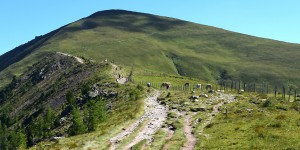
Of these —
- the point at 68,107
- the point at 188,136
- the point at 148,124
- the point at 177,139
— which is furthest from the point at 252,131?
the point at 68,107

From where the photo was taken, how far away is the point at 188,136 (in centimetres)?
4988

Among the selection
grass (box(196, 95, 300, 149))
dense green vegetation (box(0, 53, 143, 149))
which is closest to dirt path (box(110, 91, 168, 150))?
dense green vegetation (box(0, 53, 143, 149))

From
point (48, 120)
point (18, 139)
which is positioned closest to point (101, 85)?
point (48, 120)

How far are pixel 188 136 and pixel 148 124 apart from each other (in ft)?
42.5

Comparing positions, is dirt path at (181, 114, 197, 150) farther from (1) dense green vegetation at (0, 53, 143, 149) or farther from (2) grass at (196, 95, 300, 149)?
(1) dense green vegetation at (0, 53, 143, 149)

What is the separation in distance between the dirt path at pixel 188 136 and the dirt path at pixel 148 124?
190 inches

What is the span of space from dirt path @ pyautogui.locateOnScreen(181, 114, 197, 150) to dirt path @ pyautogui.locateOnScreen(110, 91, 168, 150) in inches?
190

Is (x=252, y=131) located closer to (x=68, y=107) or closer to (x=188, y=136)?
(x=188, y=136)

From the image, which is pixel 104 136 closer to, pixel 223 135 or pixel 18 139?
pixel 223 135

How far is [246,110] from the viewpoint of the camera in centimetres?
6662

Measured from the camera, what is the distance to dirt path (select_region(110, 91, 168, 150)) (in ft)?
165

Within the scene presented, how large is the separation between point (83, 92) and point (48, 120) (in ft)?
61.2

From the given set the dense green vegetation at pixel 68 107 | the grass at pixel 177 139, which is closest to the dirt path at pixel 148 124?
the dense green vegetation at pixel 68 107

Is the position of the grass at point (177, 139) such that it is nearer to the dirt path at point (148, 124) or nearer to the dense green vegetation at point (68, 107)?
the dirt path at point (148, 124)
